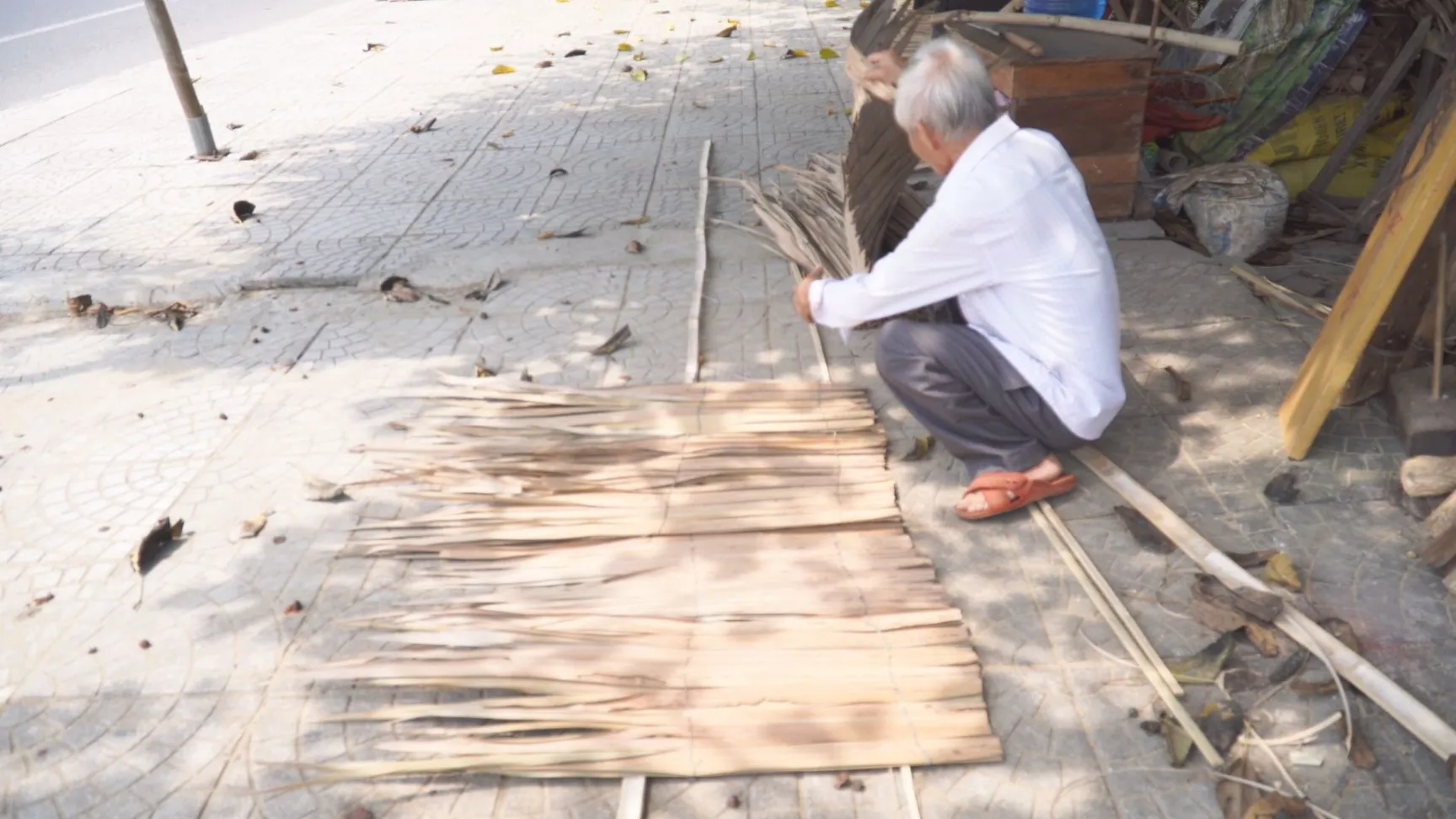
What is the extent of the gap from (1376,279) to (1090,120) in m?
1.78

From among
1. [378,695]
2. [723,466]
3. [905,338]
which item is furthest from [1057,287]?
[378,695]

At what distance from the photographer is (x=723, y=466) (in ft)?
9.57

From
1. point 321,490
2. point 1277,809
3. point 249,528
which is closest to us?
point 1277,809

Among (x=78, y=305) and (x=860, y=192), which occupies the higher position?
(x=860, y=192)

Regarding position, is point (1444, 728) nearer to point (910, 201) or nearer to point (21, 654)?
point (910, 201)

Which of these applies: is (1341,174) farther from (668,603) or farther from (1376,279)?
(668,603)

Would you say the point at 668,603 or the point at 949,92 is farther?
the point at 949,92

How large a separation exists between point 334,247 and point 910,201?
106 inches

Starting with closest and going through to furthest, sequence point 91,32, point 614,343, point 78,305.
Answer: point 614,343 → point 78,305 → point 91,32

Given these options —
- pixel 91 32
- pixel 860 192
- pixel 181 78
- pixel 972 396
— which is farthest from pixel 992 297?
pixel 91 32

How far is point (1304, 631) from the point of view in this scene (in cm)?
228

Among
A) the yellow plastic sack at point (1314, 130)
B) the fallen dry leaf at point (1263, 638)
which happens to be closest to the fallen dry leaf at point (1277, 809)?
the fallen dry leaf at point (1263, 638)

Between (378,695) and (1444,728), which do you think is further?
(378,695)

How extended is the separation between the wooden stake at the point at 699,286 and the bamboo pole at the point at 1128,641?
1.30 m
